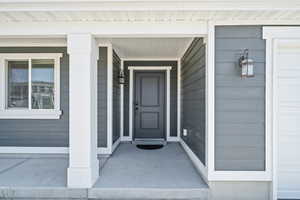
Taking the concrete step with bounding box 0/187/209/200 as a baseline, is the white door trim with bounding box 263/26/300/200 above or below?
above

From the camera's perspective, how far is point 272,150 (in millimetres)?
2887

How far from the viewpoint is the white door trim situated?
2873mm

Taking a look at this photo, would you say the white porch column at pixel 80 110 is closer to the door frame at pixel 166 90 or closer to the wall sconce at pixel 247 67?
the wall sconce at pixel 247 67

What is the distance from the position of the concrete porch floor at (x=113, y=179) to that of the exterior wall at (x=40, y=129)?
32 centimetres

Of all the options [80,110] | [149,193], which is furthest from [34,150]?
[149,193]

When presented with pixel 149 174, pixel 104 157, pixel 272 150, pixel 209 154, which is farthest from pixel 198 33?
pixel 104 157

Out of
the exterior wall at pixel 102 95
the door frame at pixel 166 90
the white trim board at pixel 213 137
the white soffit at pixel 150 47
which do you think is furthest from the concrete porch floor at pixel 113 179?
the white soffit at pixel 150 47

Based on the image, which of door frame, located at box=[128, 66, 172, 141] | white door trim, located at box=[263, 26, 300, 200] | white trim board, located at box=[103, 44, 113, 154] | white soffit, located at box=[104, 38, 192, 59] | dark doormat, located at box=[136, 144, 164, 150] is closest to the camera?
white door trim, located at box=[263, 26, 300, 200]

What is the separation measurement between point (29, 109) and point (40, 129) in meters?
0.47

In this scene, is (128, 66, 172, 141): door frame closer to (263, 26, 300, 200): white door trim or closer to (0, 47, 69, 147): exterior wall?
(0, 47, 69, 147): exterior wall

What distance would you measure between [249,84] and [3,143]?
476cm

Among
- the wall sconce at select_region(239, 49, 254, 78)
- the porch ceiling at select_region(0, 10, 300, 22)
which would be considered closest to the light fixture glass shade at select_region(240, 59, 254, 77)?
the wall sconce at select_region(239, 49, 254, 78)

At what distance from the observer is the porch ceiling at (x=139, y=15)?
264cm

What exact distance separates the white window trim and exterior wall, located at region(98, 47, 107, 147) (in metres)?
0.82
